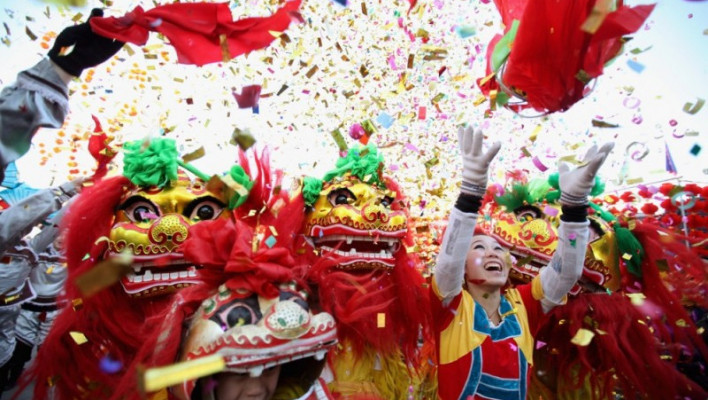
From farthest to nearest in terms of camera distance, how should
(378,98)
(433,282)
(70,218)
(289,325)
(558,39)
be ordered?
1. (378,98)
2. (70,218)
3. (433,282)
4. (558,39)
5. (289,325)

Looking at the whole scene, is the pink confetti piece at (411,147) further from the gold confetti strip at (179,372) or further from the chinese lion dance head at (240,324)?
the gold confetti strip at (179,372)

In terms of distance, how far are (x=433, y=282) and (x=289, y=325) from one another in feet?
3.32

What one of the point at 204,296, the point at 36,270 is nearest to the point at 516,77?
the point at 204,296

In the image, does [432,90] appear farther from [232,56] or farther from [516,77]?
[232,56]

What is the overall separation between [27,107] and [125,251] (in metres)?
0.95

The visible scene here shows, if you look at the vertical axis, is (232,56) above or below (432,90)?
above

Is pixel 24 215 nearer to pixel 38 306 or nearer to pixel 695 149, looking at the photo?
pixel 38 306

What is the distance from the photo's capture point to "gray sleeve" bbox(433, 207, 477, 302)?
2.28 metres

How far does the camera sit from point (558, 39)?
7.35 ft

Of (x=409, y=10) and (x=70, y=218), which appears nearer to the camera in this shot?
(x=70, y=218)

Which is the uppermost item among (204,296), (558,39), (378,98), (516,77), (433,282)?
(558,39)

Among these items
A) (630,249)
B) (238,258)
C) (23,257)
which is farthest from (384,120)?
(23,257)

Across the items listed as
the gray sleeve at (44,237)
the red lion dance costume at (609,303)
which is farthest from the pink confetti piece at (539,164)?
the gray sleeve at (44,237)

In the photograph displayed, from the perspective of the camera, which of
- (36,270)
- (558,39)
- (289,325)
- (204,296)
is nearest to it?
(289,325)
